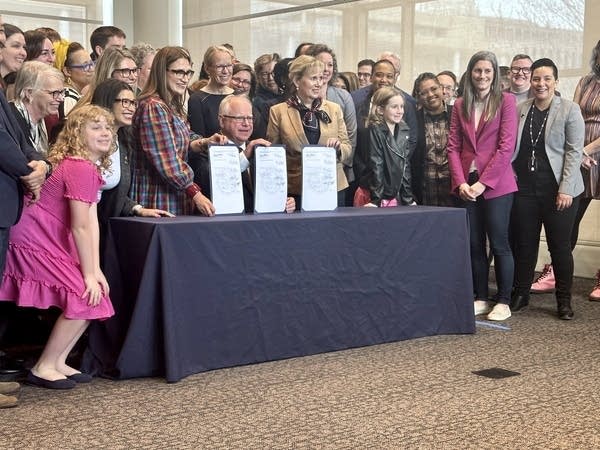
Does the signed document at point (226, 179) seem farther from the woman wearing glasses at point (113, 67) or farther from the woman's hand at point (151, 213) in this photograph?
the woman wearing glasses at point (113, 67)

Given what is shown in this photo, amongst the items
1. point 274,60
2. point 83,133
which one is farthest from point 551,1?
point 83,133

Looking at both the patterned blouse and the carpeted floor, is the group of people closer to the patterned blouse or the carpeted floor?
the patterned blouse

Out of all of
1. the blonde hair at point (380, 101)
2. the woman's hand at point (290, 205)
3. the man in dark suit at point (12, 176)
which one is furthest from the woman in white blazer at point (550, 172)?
the man in dark suit at point (12, 176)

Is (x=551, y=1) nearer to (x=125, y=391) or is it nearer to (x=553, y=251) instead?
(x=553, y=251)

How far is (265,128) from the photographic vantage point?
4.65 metres

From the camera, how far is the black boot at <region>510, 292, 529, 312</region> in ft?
16.5

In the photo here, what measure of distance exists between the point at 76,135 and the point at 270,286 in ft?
3.14

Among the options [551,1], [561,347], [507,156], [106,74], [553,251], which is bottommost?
[561,347]

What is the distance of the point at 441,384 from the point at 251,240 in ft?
2.98

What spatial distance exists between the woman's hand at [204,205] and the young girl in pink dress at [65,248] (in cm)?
49

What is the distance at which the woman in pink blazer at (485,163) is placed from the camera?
470 centimetres

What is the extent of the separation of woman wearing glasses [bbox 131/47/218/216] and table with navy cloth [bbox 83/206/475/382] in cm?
20

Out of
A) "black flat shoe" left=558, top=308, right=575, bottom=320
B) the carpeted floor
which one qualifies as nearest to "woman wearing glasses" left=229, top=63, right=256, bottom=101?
the carpeted floor

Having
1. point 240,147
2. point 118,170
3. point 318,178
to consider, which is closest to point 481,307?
point 318,178
